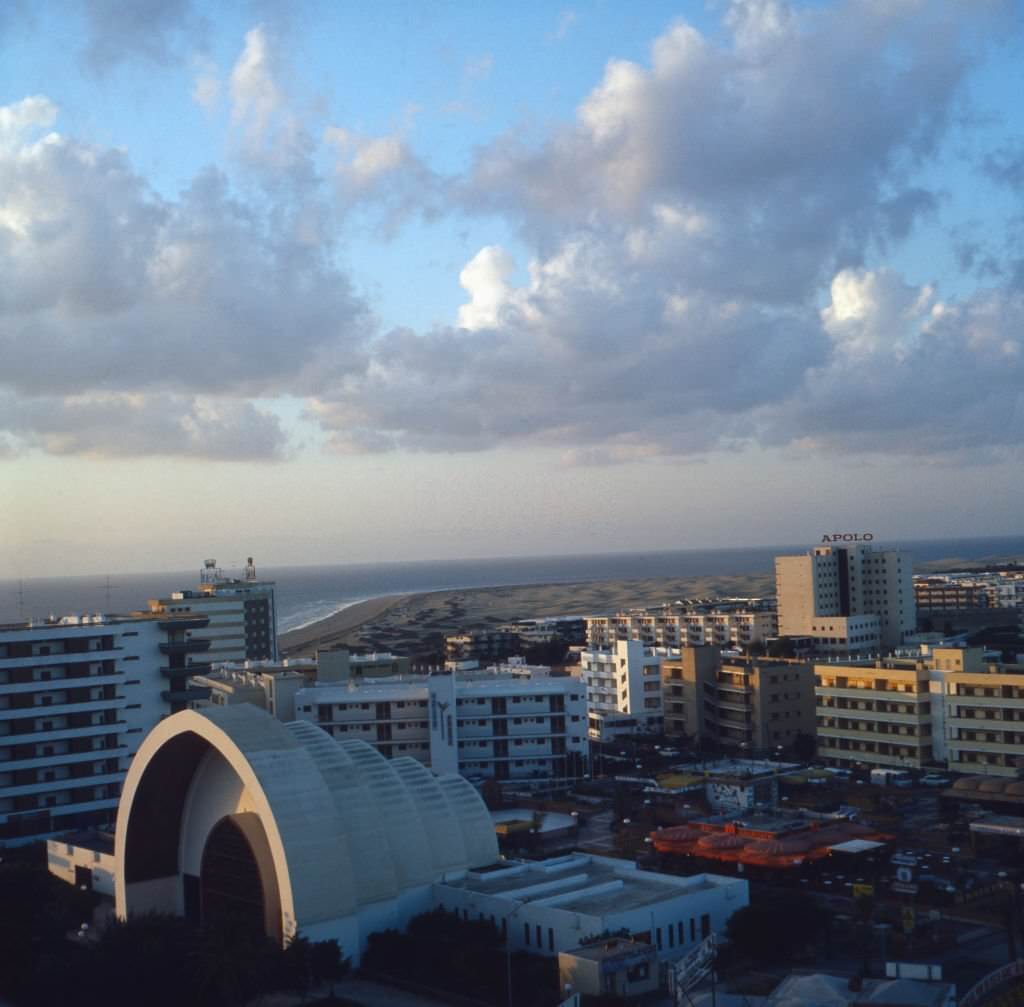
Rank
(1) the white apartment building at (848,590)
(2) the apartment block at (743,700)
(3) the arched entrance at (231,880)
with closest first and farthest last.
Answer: (3) the arched entrance at (231,880) → (2) the apartment block at (743,700) → (1) the white apartment building at (848,590)

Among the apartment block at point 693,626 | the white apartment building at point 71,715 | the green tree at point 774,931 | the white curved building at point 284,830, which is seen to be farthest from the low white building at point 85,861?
the apartment block at point 693,626

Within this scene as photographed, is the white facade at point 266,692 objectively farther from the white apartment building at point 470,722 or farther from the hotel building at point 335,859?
the hotel building at point 335,859

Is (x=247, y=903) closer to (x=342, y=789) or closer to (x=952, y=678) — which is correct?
(x=342, y=789)

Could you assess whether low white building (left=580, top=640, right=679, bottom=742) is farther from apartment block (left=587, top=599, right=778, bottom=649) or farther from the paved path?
the paved path

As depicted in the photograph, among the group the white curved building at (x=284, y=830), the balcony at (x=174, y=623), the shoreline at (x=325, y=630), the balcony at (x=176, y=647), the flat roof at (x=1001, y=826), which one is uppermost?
the balcony at (x=174, y=623)

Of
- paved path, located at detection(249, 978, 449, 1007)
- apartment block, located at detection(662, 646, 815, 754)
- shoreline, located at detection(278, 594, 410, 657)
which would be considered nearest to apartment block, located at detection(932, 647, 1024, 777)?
apartment block, located at detection(662, 646, 815, 754)

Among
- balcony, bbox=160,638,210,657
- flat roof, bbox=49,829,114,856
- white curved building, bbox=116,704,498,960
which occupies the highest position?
balcony, bbox=160,638,210,657

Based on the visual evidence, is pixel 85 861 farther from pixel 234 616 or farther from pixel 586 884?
pixel 234 616
